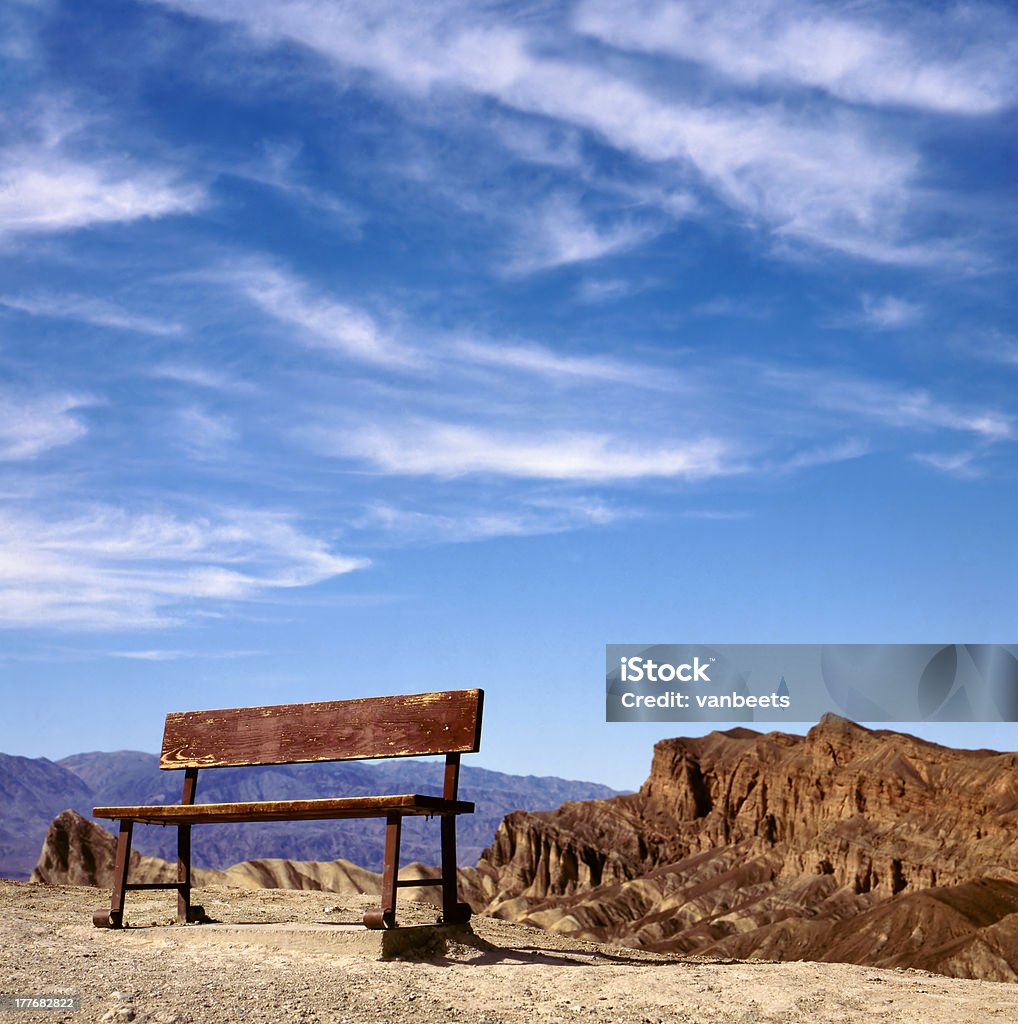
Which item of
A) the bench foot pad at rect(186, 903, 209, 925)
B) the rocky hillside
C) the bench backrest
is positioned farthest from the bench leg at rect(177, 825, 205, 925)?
the rocky hillside

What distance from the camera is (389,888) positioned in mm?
9383

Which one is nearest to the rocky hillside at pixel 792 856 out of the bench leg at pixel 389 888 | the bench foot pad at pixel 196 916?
the bench foot pad at pixel 196 916

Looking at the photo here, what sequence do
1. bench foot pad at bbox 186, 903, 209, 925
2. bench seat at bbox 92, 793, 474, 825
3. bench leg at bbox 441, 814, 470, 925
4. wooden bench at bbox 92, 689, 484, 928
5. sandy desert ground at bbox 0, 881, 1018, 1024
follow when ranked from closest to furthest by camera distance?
sandy desert ground at bbox 0, 881, 1018, 1024 → bench seat at bbox 92, 793, 474, 825 → wooden bench at bbox 92, 689, 484, 928 → bench leg at bbox 441, 814, 470, 925 → bench foot pad at bbox 186, 903, 209, 925

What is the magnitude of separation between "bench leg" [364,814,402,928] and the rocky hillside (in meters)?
77.8

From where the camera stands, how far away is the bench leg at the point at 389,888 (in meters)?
9.31

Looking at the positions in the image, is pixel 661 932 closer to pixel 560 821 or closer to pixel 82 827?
pixel 560 821

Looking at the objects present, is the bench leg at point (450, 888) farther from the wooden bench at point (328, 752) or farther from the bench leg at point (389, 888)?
the bench leg at point (389, 888)

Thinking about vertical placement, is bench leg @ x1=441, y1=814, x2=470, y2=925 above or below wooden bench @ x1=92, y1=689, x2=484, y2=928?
below

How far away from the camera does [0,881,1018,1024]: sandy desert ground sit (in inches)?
301

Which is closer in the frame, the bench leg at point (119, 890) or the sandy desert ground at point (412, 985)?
the sandy desert ground at point (412, 985)

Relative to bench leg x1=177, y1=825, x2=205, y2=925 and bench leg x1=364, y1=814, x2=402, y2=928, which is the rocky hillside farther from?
bench leg x1=364, y1=814, x2=402, y2=928

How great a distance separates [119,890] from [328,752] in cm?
231

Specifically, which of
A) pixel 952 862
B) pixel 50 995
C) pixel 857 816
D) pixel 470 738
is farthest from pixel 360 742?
pixel 857 816

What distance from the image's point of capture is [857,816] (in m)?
128
